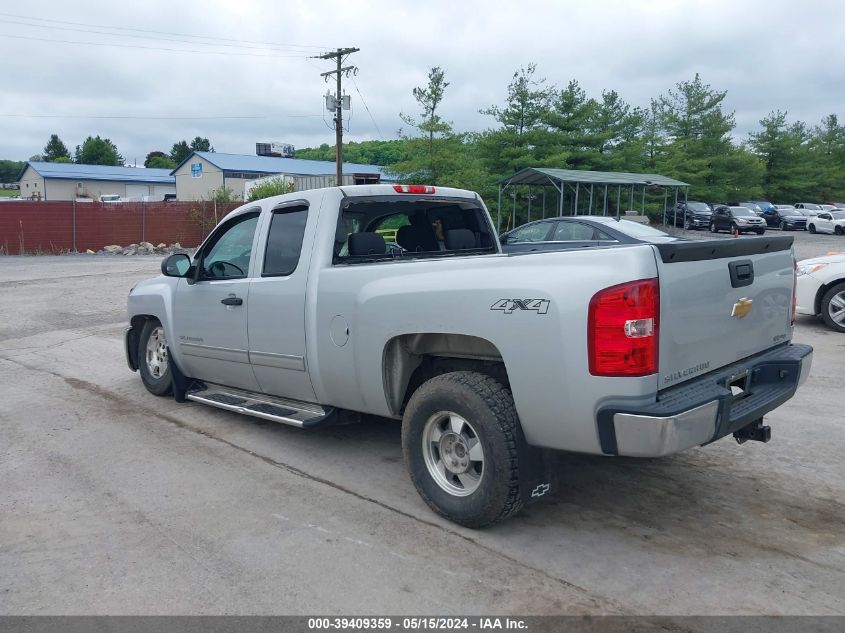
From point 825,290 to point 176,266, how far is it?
29.9 ft

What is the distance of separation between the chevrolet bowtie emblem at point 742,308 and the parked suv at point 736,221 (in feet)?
124

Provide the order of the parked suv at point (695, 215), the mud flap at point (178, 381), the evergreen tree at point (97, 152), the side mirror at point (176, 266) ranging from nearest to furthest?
the side mirror at point (176, 266) → the mud flap at point (178, 381) → the parked suv at point (695, 215) → the evergreen tree at point (97, 152)

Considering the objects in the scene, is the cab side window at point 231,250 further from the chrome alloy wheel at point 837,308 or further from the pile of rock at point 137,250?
the pile of rock at point 137,250

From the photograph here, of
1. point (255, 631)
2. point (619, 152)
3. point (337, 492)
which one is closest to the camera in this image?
point (255, 631)

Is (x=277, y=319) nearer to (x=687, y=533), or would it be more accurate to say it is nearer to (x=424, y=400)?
(x=424, y=400)

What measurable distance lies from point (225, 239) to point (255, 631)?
365 centimetres

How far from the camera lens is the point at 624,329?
3.38 meters

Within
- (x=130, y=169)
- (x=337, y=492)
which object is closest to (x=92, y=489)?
(x=337, y=492)

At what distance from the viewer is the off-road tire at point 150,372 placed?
274 inches

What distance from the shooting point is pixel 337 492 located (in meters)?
4.71

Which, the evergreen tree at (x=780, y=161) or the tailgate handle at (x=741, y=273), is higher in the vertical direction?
the evergreen tree at (x=780, y=161)

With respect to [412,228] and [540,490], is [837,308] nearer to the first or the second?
[412,228]

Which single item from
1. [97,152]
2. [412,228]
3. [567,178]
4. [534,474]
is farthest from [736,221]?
[97,152]

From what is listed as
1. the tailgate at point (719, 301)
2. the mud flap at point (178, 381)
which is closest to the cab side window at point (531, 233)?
the mud flap at point (178, 381)
